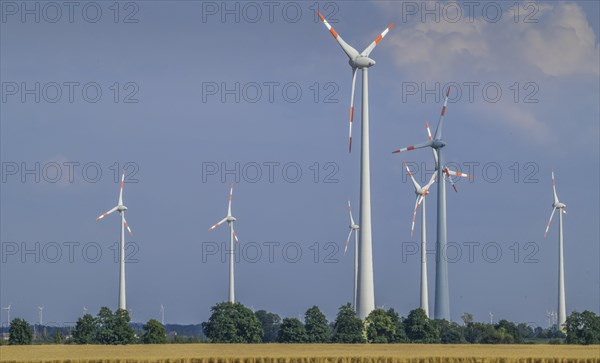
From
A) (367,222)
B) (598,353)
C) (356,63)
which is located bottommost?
(598,353)

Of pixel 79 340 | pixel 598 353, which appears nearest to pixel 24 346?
pixel 79 340

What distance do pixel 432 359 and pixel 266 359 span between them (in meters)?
16.6

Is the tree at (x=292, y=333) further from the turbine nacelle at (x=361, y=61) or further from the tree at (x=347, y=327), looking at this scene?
the turbine nacelle at (x=361, y=61)

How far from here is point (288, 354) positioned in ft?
486

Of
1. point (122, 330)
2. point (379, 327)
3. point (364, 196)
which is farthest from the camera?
point (379, 327)

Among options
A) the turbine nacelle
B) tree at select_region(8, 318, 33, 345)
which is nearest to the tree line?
tree at select_region(8, 318, 33, 345)

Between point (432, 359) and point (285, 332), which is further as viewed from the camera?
point (285, 332)


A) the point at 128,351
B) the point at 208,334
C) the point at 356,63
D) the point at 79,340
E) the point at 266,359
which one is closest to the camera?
the point at 266,359

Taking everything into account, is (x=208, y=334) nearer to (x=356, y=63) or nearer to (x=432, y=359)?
(x=356, y=63)

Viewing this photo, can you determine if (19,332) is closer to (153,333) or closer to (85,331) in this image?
(85,331)

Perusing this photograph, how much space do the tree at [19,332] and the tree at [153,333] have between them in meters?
14.9

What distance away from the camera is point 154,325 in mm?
185125

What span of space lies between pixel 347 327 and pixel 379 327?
4367mm

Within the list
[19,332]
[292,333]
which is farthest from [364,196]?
[19,332]
